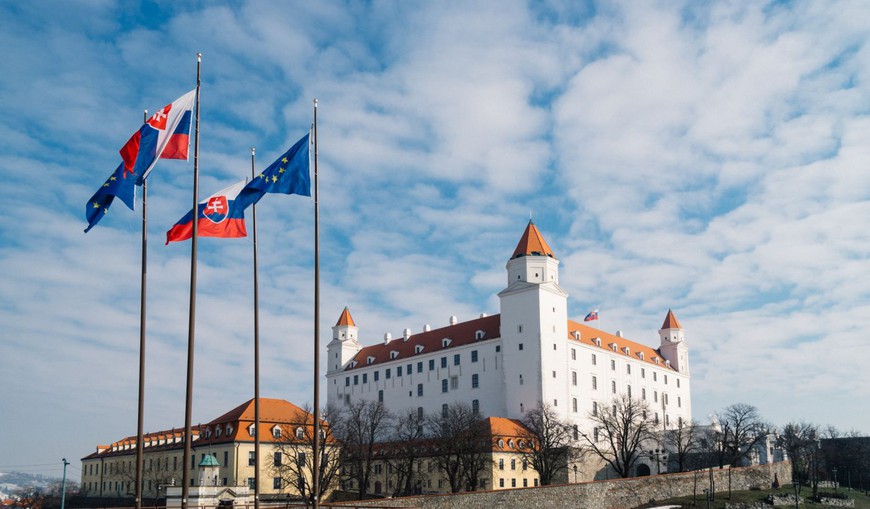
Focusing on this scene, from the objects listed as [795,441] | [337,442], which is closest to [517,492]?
[337,442]

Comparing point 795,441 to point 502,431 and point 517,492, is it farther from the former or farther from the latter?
→ point 517,492

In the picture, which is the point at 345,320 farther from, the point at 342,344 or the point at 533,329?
the point at 533,329

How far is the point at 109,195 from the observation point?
1057 inches

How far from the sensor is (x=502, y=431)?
83.6m

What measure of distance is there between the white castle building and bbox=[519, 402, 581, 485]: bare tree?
3643 millimetres

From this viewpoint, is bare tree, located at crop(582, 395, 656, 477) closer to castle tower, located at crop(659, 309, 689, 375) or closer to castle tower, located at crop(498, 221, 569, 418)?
castle tower, located at crop(498, 221, 569, 418)

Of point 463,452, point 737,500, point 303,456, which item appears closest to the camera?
point 303,456

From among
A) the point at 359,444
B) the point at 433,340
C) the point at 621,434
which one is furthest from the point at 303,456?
the point at 433,340

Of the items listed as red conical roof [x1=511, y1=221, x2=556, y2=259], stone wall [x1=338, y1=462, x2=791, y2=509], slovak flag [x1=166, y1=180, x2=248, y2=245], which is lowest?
stone wall [x1=338, y1=462, x2=791, y2=509]

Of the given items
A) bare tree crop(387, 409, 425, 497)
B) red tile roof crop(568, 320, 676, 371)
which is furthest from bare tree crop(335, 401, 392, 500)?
red tile roof crop(568, 320, 676, 371)

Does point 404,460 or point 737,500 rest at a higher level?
point 404,460

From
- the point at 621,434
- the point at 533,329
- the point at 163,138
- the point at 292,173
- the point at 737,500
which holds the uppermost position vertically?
the point at 533,329

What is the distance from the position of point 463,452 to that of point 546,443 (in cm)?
933

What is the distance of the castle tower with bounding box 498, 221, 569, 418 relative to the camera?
92000 mm
